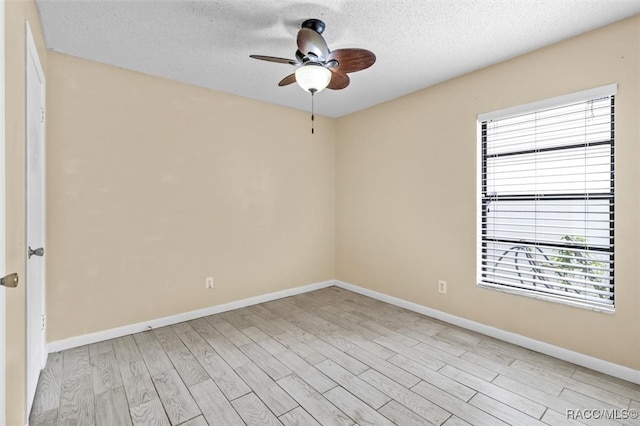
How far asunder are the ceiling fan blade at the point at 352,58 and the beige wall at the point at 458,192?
139 cm

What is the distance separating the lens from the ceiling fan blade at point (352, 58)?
1.99 m

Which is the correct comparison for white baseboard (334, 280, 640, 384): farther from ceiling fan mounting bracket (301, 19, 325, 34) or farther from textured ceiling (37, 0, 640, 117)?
ceiling fan mounting bracket (301, 19, 325, 34)

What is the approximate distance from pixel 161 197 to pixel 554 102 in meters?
3.48

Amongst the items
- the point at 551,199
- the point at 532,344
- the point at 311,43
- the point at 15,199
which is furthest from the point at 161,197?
the point at 532,344

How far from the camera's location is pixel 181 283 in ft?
10.5

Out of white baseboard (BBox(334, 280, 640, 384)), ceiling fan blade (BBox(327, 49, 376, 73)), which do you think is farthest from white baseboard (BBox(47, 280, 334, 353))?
ceiling fan blade (BBox(327, 49, 376, 73))

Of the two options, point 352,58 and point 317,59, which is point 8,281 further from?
point 352,58

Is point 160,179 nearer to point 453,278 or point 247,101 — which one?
point 247,101

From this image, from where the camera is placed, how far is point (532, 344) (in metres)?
2.57

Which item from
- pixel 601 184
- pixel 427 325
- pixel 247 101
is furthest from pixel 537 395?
pixel 247 101

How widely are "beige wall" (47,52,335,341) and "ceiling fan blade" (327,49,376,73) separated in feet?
5.81

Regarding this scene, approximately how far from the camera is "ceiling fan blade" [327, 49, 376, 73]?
6.53ft

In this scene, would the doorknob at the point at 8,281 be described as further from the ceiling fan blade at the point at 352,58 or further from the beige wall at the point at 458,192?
the beige wall at the point at 458,192

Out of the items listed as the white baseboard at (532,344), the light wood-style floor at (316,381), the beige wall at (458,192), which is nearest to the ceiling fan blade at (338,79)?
the beige wall at (458,192)
